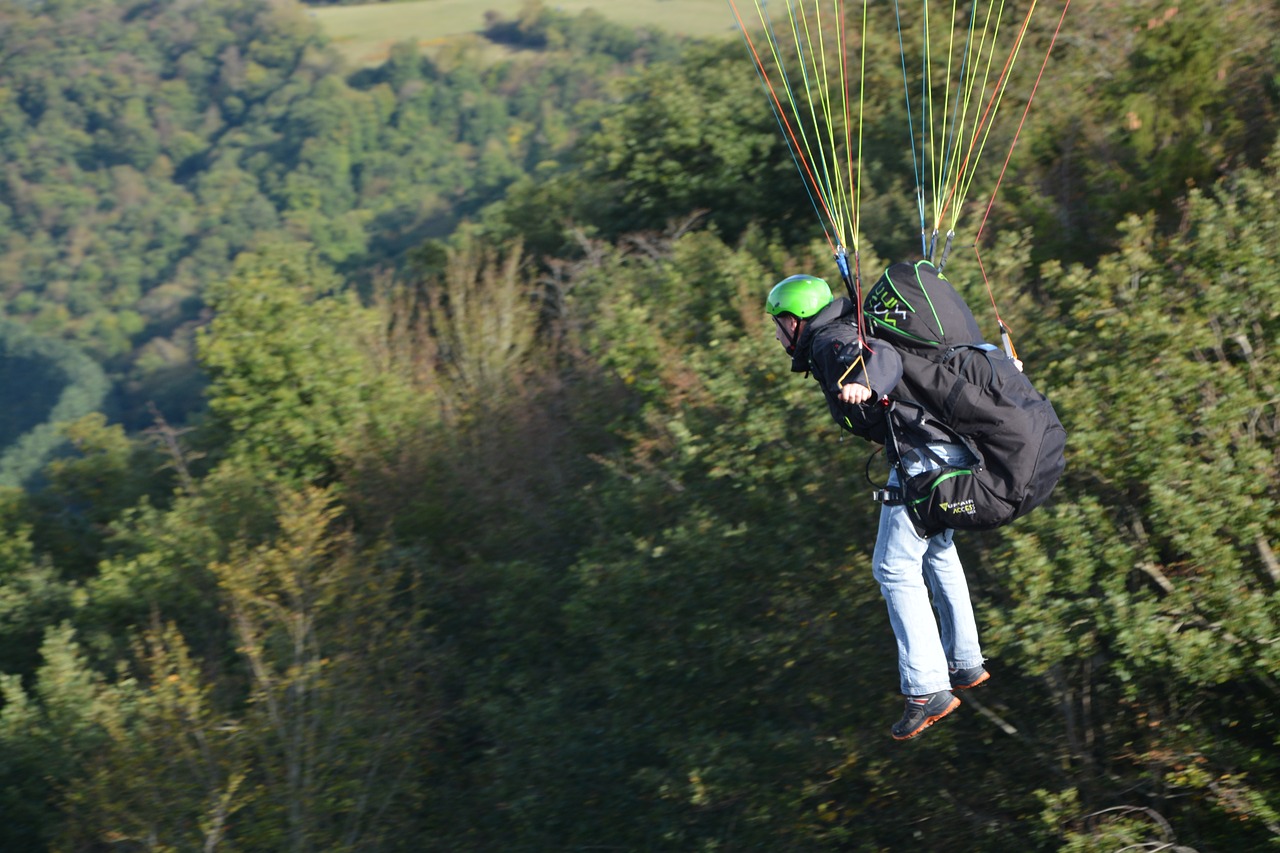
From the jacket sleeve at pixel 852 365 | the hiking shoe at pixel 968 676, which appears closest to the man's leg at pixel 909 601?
the hiking shoe at pixel 968 676

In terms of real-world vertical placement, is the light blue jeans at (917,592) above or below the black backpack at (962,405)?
below

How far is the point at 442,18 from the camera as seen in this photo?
362 feet

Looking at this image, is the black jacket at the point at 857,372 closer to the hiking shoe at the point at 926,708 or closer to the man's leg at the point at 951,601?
the man's leg at the point at 951,601

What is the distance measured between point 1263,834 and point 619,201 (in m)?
21.0

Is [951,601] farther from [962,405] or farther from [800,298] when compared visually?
[800,298]

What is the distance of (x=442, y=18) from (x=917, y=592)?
111651mm

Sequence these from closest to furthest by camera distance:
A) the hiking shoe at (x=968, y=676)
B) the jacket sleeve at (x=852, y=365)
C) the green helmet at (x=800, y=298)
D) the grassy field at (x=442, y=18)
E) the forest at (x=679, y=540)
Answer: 1. the jacket sleeve at (x=852, y=365)
2. the green helmet at (x=800, y=298)
3. the hiking shoe at (x=968, y=676)
4. the forest at (x=679, y=540)
5. the grassy field at (x=442, y=18)

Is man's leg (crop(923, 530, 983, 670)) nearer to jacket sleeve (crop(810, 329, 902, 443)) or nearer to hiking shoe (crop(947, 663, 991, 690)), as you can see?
hiking shoe (crop(947, 663, 991, 690))

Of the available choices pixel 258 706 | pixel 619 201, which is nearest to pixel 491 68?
pixel 619 201

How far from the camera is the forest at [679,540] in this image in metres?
10.1

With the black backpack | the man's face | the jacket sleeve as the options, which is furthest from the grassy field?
the jacket sleeve

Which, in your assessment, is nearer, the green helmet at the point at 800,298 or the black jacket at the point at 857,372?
the black jacket at the point at 857,372

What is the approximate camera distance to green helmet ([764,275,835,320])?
5.88m

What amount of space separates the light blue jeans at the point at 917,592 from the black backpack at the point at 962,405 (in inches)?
9.6
